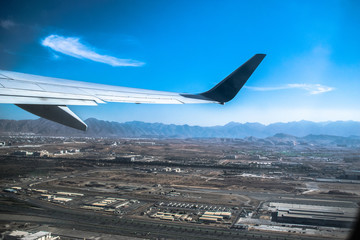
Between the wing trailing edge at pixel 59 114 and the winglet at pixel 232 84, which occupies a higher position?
the winglet at pixel 232 84

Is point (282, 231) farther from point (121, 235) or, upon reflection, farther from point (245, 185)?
point (245, 185)

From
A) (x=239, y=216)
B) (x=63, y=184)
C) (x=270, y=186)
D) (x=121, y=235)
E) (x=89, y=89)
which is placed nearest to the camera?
(x=89, y=89)

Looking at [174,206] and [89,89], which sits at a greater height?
[89,89]

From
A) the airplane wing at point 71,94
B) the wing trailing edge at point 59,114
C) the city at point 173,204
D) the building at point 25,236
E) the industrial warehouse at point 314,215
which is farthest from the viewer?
the industrial warehouse at point 314,215

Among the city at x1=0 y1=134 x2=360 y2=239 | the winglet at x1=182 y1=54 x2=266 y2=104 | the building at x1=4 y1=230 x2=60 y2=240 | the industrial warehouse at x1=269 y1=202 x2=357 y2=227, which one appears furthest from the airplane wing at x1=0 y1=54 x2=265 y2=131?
the industrial warehouse at x1=269 y1=202 x2=357 y2=227

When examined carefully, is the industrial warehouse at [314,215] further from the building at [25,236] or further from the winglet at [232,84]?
the winglet at [232,84]

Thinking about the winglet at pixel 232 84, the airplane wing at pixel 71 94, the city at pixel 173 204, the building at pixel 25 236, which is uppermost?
the winglet at pixel 232 84

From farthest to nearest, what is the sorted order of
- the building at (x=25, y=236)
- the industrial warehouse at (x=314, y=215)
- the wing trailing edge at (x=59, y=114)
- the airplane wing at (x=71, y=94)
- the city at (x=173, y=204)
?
1. the industrial warehouse at (x=314, y=215)
2. the city at (x=173, y=204)
3. the building at (x=25, y=236)
4. the wing trailing edge at (x=59, y=114)
5. the airplane wing at (x=71, y=94)

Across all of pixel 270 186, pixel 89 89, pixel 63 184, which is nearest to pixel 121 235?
pixel 89 89

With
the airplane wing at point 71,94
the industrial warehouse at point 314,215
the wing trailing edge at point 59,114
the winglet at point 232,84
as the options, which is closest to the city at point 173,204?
the industrial warehouse at point 314,215
